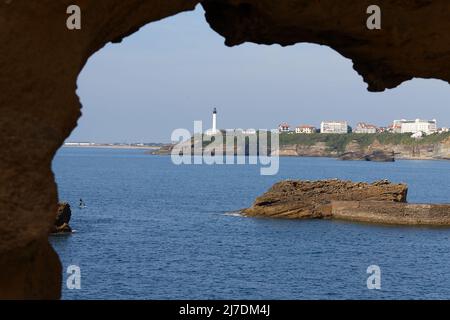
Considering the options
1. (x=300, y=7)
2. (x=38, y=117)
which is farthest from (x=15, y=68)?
(x=300, y=7)

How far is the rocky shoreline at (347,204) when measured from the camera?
235 feet

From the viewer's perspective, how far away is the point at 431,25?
972 centimetres

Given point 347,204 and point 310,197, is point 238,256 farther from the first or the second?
point 310,197

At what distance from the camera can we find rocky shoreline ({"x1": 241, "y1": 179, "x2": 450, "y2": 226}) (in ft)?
235

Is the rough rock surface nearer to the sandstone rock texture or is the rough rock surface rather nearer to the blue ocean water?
the blue ocean water

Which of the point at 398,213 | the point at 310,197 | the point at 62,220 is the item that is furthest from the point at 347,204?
the point at 62,220

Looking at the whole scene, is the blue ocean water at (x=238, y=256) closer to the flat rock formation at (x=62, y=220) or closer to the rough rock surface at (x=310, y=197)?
the flat rock formation at (x=62, y=220)

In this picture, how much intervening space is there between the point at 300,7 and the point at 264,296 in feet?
98.0

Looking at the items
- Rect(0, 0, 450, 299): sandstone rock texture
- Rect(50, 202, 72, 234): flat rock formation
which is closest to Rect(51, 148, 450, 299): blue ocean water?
Rect(50, 202, 72, 234): flat rock formation

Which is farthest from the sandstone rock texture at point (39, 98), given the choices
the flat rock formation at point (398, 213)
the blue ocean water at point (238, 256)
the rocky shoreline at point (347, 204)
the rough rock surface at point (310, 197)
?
the rough rock surface at point (310, 197)

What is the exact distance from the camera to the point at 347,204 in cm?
7662

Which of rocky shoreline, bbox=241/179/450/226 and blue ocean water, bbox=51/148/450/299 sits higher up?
rocky shoreline, bbox=241/179/450/226

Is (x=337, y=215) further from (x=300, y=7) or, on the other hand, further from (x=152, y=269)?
(x=300, y=7)
